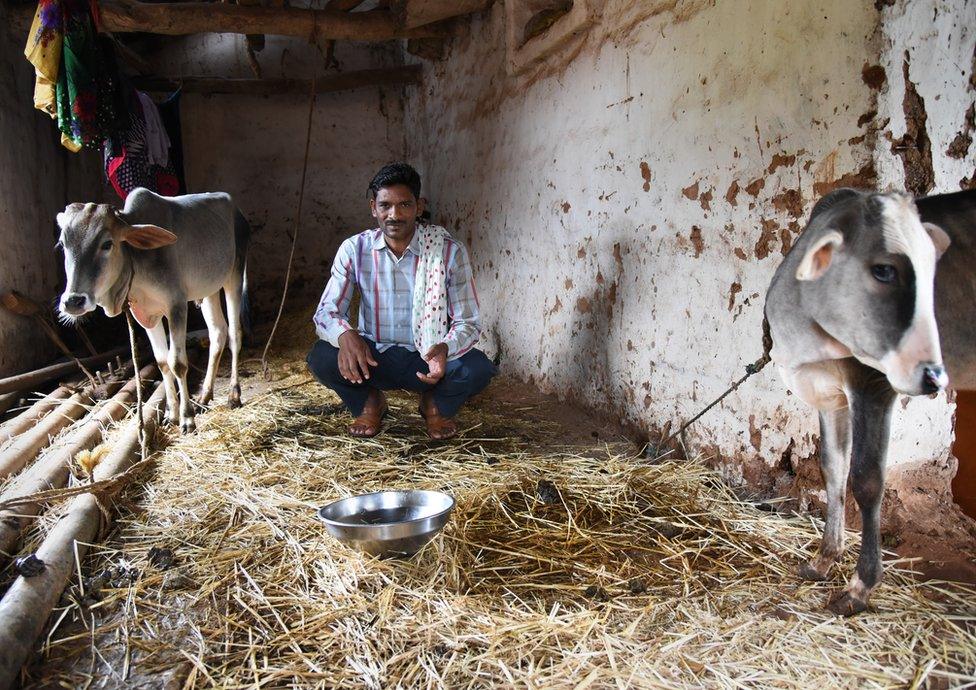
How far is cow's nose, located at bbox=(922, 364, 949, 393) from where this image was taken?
1754mm

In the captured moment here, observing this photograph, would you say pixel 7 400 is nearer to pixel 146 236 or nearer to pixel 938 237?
pixel 146 236

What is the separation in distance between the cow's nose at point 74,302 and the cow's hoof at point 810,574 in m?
3.83

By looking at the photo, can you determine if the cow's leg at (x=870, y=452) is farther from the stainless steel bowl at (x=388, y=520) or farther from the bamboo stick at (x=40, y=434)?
the bamboo stick at (x=40, y=434)

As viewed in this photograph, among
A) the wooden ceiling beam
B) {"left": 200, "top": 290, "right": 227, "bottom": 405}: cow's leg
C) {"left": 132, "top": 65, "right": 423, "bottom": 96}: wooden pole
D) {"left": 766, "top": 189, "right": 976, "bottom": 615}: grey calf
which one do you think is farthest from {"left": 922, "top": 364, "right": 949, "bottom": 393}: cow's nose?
{"left": 132, "top": 65, "right": 423, "bottom": 96}: wooden pole

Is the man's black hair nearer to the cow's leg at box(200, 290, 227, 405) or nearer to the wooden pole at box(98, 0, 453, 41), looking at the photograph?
the cow's leg at box(200, 290, 227, 405)

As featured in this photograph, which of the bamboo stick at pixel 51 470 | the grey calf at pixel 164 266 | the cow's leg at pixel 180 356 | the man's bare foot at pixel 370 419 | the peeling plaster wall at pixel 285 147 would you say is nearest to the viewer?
the bamboo stick at pixel 51 470

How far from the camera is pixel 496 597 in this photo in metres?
2.40

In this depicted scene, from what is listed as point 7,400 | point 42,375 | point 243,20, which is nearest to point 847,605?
point 7,400

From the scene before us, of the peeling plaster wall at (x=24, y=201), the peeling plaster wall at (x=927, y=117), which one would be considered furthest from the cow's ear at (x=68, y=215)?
the peeling plaster wall at (x=927, y=117)

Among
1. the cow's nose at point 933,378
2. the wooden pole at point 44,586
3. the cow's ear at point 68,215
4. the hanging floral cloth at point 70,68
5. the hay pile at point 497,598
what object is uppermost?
the hanging floral cloth at point 70,68

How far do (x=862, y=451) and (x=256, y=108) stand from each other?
8764 mm

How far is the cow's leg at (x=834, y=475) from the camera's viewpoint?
238 cm

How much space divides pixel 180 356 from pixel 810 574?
3.96 metres

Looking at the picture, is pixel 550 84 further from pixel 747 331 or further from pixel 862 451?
pixel 862 451
